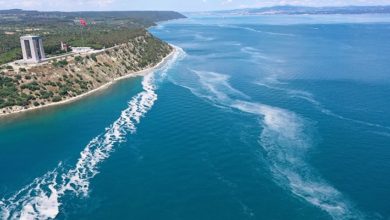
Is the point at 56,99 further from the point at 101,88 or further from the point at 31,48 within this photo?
the point at 31,48

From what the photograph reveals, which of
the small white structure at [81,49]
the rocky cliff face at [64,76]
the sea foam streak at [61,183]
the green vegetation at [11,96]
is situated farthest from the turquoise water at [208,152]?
the small white structure at [81,49]

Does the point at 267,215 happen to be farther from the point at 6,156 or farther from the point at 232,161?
the point at 6,156

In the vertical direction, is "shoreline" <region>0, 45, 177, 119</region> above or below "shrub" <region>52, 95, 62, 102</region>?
below

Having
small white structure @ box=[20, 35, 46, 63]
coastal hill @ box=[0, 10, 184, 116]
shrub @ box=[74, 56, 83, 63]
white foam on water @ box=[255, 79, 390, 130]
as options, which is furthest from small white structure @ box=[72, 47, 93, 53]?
white foam on water @ box=[255, 79, 390, 130]

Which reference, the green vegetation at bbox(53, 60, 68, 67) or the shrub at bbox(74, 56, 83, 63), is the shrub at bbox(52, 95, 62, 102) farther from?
the shrub at bbox(74, 56, 83, 63)

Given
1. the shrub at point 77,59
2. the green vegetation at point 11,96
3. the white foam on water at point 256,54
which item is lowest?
the white foam on water at point 256,54

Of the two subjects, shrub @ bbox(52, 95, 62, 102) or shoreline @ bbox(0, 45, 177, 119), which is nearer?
shoreline @ bbox(0, 45, 177, 119)

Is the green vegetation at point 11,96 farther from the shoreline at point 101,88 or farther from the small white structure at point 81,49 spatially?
the small white structure at point 81,49
